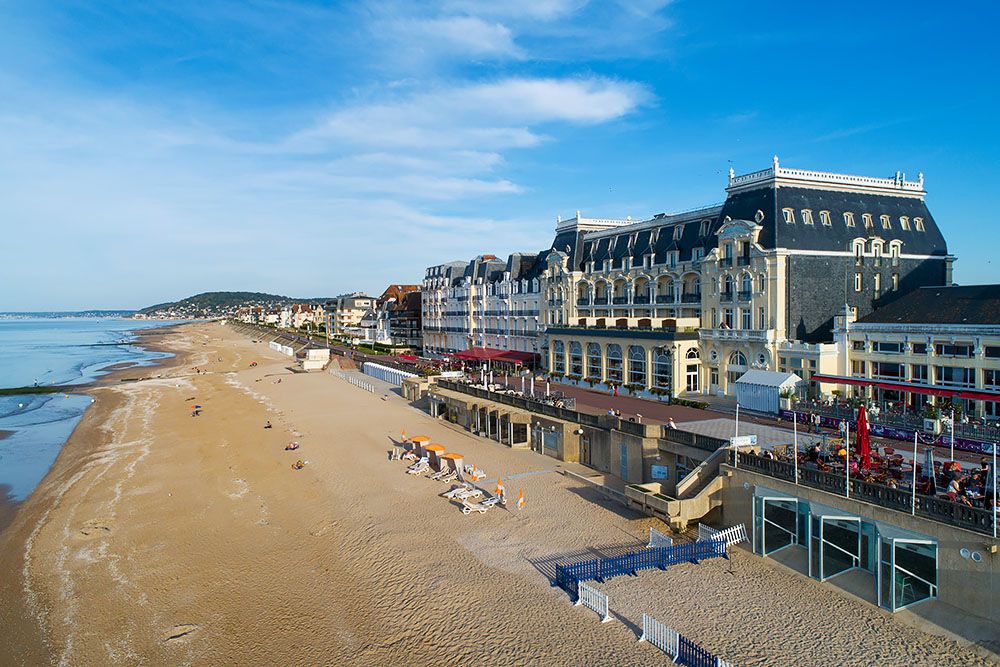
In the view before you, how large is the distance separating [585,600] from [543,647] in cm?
238

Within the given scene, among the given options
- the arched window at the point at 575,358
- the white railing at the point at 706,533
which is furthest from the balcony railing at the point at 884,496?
the arched window at the point at 575,358

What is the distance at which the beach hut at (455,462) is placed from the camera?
3042 cm

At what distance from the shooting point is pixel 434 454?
107 feet

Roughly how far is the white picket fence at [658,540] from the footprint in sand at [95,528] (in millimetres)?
20897

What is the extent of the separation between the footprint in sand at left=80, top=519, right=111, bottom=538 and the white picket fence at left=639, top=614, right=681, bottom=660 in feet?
70.0

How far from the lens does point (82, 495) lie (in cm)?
3041

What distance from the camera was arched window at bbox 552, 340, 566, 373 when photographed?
55.5 metres

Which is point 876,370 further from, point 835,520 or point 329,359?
point 329,359

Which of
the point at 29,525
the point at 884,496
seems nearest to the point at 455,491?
the point at 884,496

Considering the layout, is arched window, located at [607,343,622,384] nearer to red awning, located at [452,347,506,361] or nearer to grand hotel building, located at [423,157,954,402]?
grand hotel building, located at [423,157,954,402]

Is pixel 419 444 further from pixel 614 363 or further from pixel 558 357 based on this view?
pixel 558 357

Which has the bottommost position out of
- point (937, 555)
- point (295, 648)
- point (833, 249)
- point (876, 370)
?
point (295, 648)

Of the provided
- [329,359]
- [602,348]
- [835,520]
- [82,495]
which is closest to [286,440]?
[82,495]

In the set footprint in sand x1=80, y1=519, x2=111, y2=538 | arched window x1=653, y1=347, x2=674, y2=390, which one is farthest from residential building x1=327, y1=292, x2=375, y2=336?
footprint in sand x1=80, y1=519, x2=111, y2=538
